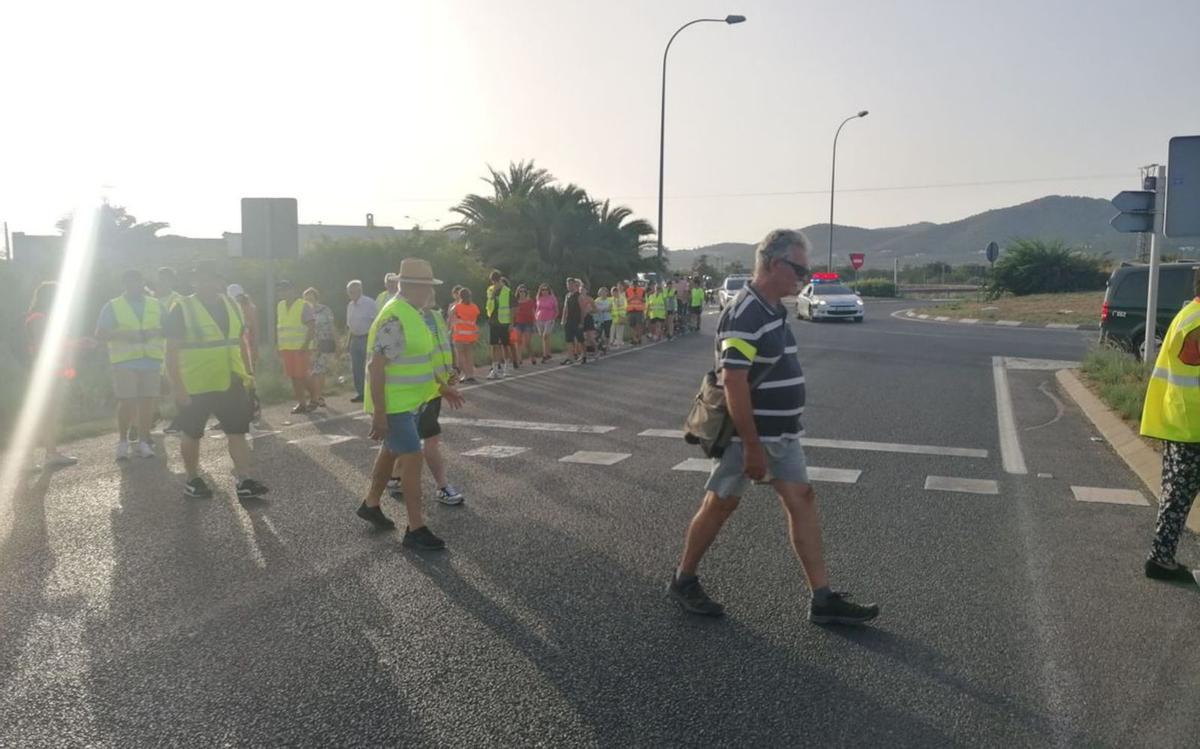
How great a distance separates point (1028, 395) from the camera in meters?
14.3

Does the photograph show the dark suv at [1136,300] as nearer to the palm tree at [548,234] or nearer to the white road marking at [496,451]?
the white road marking at [496,451]

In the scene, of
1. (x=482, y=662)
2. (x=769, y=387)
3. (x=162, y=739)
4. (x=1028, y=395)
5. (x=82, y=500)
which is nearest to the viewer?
(x=162, y=739)

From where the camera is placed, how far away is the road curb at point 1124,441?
7954mm

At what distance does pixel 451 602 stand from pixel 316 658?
891 mm

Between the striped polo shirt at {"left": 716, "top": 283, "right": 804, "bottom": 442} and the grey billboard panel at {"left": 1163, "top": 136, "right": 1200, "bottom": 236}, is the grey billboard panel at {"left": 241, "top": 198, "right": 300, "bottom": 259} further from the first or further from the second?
the striped polo shirt at {"left": 716, "top": 283, "right": 804, "bottom": 442}

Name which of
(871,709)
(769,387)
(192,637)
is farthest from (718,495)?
(192,637)

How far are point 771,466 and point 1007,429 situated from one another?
7331 mm

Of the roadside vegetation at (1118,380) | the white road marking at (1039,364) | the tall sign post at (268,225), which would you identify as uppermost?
the tall sign post at (268,225)

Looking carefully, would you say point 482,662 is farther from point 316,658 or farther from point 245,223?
point 245,223

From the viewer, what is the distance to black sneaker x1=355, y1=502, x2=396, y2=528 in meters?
6.62

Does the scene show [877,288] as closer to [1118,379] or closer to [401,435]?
[1118,379]

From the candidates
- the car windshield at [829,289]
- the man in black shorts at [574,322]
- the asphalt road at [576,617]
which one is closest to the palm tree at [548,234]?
the car windshield at [829,289]

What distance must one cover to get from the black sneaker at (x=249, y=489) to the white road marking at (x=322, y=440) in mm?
2368

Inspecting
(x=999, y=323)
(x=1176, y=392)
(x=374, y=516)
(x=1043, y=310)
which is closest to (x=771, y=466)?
(x=1176, y=392)
